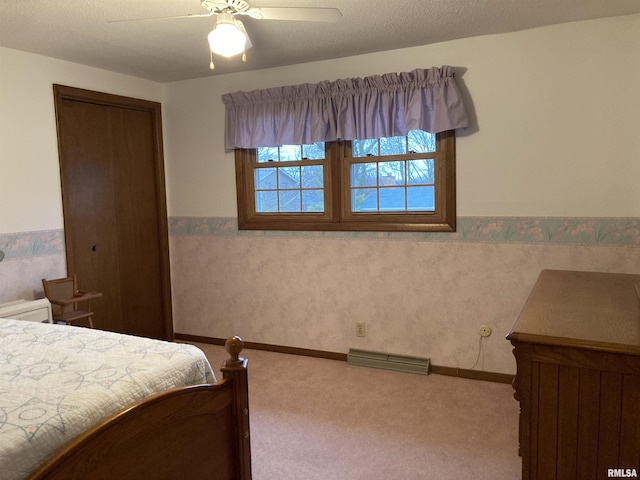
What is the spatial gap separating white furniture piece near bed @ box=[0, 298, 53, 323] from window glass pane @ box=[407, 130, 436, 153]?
2573mm

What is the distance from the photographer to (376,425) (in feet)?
9.21

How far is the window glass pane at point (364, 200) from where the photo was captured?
3670 mm

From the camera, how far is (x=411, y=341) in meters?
3.59

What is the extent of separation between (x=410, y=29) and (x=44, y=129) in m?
2.48

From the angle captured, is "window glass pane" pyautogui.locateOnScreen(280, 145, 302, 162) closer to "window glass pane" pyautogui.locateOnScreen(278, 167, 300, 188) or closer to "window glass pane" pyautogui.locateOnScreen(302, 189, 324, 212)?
"window glass pane" pyautogui.locateOnScreen(278, 167, 300, 188)

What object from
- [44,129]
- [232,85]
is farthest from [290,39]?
[44,129]

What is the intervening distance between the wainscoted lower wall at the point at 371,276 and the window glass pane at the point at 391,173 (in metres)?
0.39

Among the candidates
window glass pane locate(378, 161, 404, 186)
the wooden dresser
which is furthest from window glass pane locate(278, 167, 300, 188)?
the wooden dresser

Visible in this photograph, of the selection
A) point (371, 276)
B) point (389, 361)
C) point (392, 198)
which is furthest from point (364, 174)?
point (389, 361)

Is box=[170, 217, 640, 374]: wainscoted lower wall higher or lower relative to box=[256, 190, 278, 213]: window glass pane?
lower

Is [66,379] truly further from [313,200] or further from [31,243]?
[313,200]

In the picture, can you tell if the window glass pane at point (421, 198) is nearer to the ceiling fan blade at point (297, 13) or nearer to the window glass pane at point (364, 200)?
the window glass pane at point (364, 200)

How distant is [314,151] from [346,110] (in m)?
0.42

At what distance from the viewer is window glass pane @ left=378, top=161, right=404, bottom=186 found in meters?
3.55
